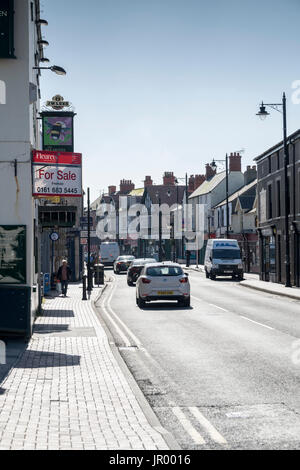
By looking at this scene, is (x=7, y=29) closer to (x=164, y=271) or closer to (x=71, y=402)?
(x=71, y=402)

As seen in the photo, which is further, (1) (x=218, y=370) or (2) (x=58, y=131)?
(2) (x=58, y=131)

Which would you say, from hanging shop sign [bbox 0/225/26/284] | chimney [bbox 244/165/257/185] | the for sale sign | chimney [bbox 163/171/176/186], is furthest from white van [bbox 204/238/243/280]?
chimney [bbox 163/171/176/186]

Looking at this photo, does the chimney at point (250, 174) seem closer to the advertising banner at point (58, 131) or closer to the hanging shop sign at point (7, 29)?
the advertising banner at point (58, 131)

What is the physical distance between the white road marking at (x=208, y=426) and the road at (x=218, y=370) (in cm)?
1

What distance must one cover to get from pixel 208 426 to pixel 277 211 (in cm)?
3585

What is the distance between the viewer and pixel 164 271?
85.7 ft

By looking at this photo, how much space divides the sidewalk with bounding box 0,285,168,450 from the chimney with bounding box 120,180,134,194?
110 m

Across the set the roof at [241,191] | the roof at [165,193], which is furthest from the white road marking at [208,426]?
the roof at [165,193]

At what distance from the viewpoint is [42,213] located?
868 inches

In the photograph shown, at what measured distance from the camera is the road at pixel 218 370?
801 cm

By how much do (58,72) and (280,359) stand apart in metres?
10.0

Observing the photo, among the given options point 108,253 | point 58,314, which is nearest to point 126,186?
point 108,253
